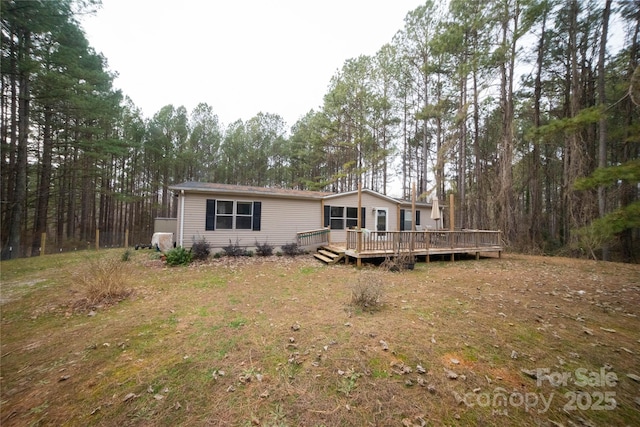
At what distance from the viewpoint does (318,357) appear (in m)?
2.64

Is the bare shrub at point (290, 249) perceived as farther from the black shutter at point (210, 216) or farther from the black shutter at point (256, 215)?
the black shutter at point (210, 216)

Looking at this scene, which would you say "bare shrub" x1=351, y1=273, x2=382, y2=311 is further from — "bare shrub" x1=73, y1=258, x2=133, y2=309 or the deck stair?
"bare shrub" x1=73, y1=258, x2=133, y2=309

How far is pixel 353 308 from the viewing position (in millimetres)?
4062

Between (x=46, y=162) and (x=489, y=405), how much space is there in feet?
70.8

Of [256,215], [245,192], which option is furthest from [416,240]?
[245,192]

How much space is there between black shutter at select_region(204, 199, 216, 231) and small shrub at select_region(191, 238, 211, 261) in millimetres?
837

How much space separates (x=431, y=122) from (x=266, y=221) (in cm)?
1469

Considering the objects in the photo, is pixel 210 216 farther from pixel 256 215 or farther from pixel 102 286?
pixel 102 286

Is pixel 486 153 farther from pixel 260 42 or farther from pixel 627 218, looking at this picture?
pixel 260 42

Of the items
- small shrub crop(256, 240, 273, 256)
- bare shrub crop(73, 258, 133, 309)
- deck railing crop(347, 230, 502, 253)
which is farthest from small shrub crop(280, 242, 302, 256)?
bare shrub crop(73, 258, 133, 309)

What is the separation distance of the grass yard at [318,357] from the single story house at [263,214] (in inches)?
179

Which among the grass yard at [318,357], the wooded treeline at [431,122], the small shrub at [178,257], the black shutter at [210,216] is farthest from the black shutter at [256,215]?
the wooded treeline at [431,122]

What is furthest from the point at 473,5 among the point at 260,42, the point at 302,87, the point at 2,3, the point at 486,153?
the point at 2,3

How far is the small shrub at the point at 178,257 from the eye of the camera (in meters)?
7.93
